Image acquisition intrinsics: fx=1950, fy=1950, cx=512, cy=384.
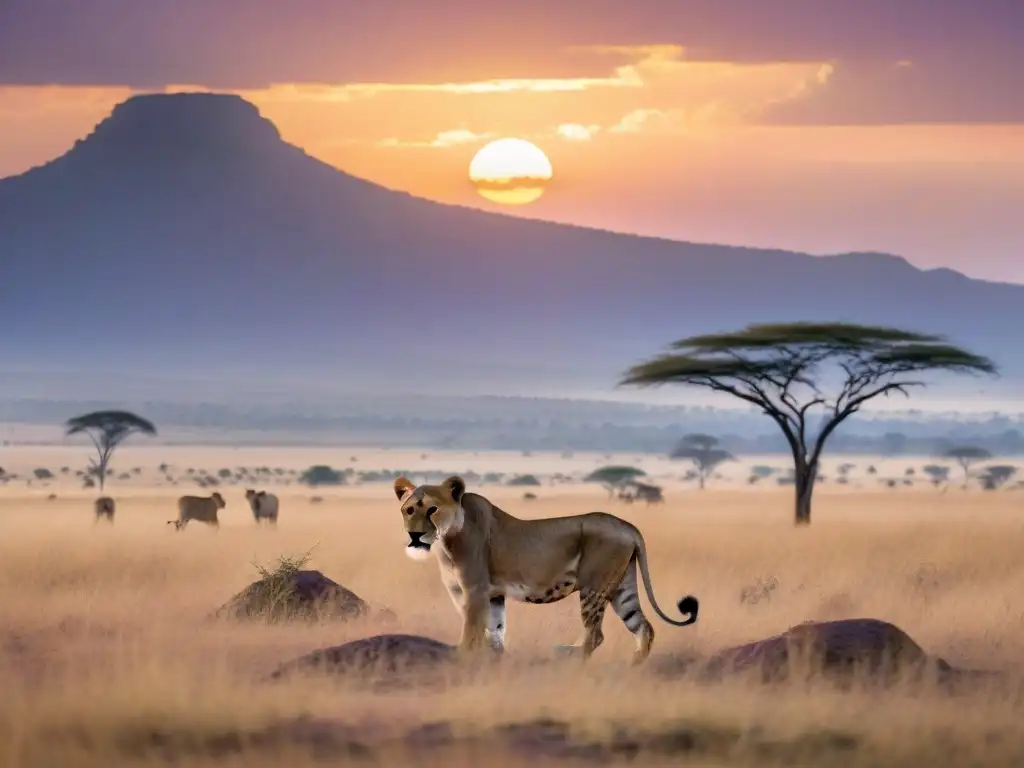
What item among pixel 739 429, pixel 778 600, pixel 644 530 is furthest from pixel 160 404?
pixel 778 600

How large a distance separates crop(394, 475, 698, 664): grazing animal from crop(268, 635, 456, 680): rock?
25 centimetres

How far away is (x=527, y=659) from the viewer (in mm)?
13680

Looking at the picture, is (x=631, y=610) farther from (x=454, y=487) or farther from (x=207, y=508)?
(x=207, y=508)

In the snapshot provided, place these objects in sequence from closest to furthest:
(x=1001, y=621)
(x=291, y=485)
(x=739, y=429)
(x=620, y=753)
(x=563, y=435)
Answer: (x=620, y=753)
(x=1001, y=621)
(x=291, y=485)
(x=563, y=435)
(x=739, y=429)

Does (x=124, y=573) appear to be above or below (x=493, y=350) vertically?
below

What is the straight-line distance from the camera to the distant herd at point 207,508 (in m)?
36.2

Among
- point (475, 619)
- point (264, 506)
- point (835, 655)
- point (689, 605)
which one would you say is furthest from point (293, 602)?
point (264, 506)

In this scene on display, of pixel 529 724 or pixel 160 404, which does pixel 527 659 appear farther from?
pixel 160 404

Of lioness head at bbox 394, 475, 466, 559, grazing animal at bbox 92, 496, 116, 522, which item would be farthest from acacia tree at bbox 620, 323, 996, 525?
lioness head at bbox 394, 475, 466, 559

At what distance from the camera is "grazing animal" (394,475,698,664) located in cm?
1275

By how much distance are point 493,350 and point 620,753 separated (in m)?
184

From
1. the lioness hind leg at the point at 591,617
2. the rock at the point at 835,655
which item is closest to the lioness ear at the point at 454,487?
the lioness hind leg at the point at 591,617

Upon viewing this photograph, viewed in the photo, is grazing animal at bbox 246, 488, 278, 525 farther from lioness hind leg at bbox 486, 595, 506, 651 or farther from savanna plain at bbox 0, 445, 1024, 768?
lioness hind leg at bbox 486, 595, 506, 651

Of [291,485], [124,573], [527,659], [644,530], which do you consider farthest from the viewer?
[291,485]
